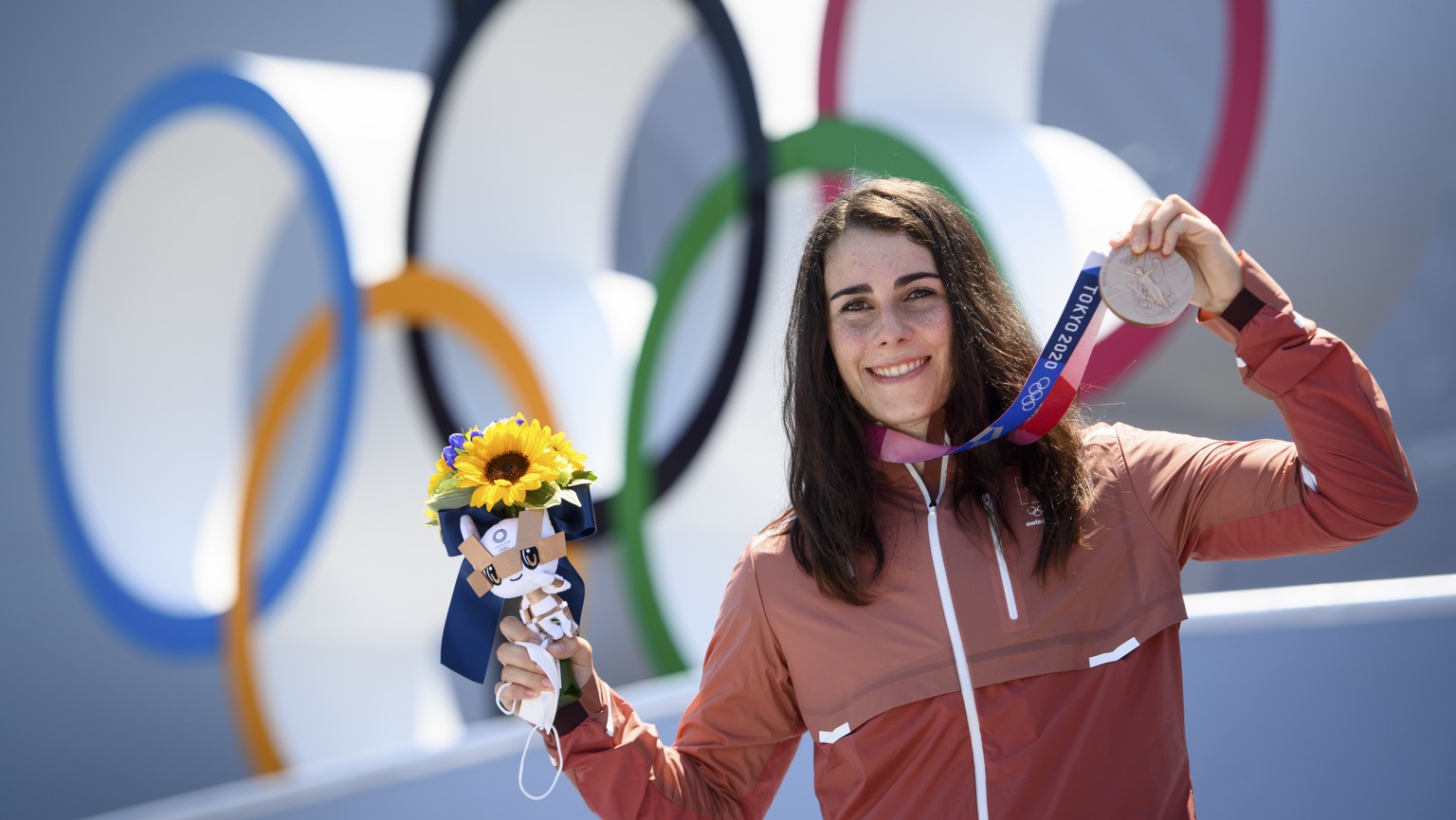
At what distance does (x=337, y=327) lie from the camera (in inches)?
199

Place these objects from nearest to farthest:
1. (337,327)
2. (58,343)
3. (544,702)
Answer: (544,702)
(337,327)
(58,343)

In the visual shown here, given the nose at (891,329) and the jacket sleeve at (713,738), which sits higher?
the nose at (891,329)

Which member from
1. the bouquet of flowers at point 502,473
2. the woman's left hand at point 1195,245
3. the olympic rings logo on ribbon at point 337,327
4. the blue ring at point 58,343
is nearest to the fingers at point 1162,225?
the woman's left hand at point 1195,245

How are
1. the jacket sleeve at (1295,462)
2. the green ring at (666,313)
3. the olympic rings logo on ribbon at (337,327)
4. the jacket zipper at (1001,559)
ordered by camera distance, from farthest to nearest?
the olympic rings logo on ribbon at (337,327), the green ring at (666,313), the jacket zipper at (1001,559), the jacket sleeve at (1295,462)

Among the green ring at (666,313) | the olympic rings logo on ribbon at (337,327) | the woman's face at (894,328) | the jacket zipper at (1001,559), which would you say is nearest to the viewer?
the jacket zipper at (1001,559)

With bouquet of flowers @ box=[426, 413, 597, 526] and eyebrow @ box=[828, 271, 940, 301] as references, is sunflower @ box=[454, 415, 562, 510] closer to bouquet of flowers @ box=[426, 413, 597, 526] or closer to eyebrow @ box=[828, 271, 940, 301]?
bouquet of flowers @ box=[426, 413, 597, 526]

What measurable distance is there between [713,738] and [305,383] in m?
3.82

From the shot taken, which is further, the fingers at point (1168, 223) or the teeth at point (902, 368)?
the teeth at point (902, 368)

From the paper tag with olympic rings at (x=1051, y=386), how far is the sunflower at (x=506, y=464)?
478mm

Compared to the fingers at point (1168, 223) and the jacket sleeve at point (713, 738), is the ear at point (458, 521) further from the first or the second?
the fingers at point (1168, 223)

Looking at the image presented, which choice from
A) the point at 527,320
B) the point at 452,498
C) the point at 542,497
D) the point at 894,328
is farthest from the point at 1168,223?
the point at 527,320

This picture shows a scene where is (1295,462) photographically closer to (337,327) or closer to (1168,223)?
(1168,223)

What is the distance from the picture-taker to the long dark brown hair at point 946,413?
175cm

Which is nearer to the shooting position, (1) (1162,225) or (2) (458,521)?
(1) (1162,225)
